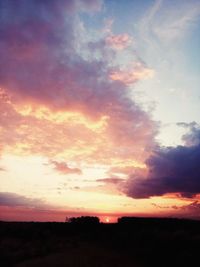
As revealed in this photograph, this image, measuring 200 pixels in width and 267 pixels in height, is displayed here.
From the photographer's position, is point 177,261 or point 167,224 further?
point 167,224

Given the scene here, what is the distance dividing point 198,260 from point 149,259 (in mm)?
4425

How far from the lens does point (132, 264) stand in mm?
24547

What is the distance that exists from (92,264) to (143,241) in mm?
10204

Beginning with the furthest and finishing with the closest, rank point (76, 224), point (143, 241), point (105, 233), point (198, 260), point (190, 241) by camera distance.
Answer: point (76, 224) → point (105, 233) → point (143, 241) → point (190, 241) → point (198, 260)

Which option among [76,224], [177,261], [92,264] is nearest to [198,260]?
[177,261]

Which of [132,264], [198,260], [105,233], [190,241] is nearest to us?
[198,260]

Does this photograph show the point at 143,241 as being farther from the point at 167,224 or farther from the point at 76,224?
the point at 76,224

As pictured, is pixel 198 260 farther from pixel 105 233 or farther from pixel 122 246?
pixel 105 233

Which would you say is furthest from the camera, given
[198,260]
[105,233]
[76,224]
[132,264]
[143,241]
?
[76,224]

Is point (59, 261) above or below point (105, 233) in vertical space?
below

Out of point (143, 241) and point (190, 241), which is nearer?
point (190, 241)

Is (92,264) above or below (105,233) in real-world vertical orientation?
below

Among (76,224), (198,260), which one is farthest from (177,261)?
(76,224)

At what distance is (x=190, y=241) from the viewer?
2767 cm
